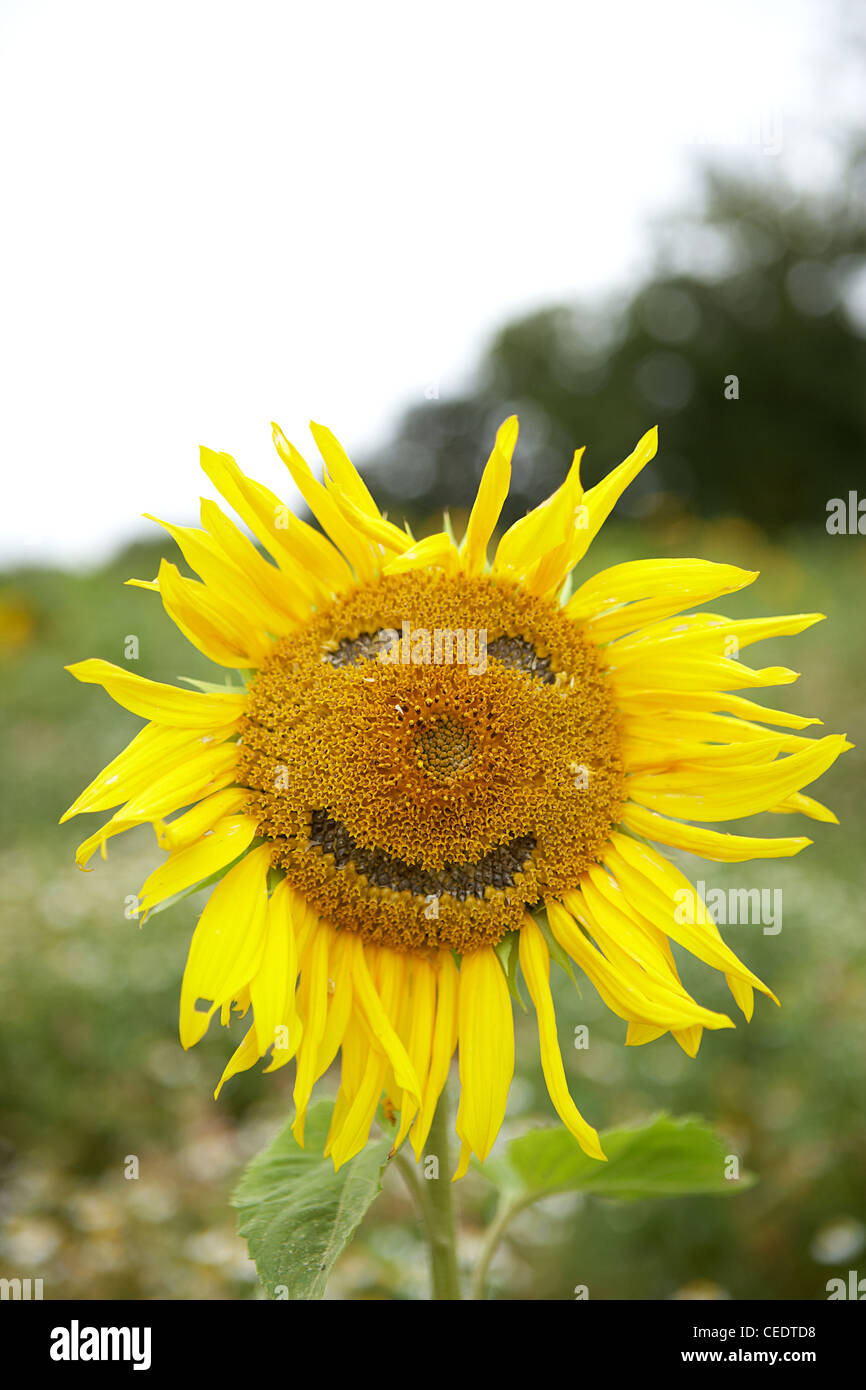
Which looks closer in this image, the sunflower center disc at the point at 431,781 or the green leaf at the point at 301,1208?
the green leaf at the point at 301,1208

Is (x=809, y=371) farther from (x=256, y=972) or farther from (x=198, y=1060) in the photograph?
(x=256, y=972)

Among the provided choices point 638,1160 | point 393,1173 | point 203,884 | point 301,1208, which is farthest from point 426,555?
point 393,1173

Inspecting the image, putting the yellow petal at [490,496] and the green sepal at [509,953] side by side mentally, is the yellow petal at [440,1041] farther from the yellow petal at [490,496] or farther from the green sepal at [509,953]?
the yellow petal at [490,496]

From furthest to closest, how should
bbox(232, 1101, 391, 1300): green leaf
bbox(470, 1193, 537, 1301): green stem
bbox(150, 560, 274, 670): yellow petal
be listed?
bbox(470, 1193, 537, 1301): green stem → bbox(150, 560, 274, 670): yellow petal → bbox(232, 1101, 391, 1300): green leaf

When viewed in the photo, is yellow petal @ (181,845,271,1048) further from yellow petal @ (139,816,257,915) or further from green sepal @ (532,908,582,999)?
green sepal @ (532,908,582,999)

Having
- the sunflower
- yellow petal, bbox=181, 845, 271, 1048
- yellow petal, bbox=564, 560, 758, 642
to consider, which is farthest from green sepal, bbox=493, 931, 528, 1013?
yellow petal, bbox=564, 560, 758, 642

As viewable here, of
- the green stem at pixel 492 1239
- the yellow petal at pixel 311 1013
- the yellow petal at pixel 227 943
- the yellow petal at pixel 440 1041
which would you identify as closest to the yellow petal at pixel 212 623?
the yellow petal at pixel 227 943
